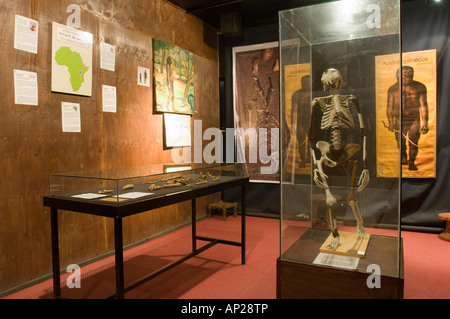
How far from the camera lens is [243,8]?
16.4 ft

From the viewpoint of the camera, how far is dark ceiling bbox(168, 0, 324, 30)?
475 centimetres

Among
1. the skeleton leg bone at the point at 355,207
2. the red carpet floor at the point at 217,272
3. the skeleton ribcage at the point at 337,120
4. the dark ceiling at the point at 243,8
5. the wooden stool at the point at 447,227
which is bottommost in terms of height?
the red carpet floor at the point at 217,272

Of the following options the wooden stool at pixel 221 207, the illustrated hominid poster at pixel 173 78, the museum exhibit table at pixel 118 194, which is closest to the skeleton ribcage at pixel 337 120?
the museum exhibit table at pixel 118 194

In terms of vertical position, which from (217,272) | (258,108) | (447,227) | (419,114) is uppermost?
(258,108)

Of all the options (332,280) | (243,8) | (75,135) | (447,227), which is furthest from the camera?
(243,8)

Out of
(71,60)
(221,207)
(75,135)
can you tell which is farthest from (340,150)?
(221,207)

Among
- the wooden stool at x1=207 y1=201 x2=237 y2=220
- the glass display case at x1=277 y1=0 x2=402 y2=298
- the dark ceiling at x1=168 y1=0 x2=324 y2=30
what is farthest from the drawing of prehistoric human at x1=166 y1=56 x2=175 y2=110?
the glass display case at x1=277 y1=0 x2=402 y2=298

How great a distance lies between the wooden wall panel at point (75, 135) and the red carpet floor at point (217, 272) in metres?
0.27

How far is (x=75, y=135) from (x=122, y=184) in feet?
4.88

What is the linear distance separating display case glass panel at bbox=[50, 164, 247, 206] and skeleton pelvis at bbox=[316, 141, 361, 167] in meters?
1.00

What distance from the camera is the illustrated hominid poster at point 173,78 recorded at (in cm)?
433

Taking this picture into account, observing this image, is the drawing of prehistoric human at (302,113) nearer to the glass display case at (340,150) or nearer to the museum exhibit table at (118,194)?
the glass display case at (340,150)

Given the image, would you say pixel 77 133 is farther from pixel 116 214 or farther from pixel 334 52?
pixel 334 52

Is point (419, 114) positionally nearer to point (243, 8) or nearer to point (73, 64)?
point (243, 8)
